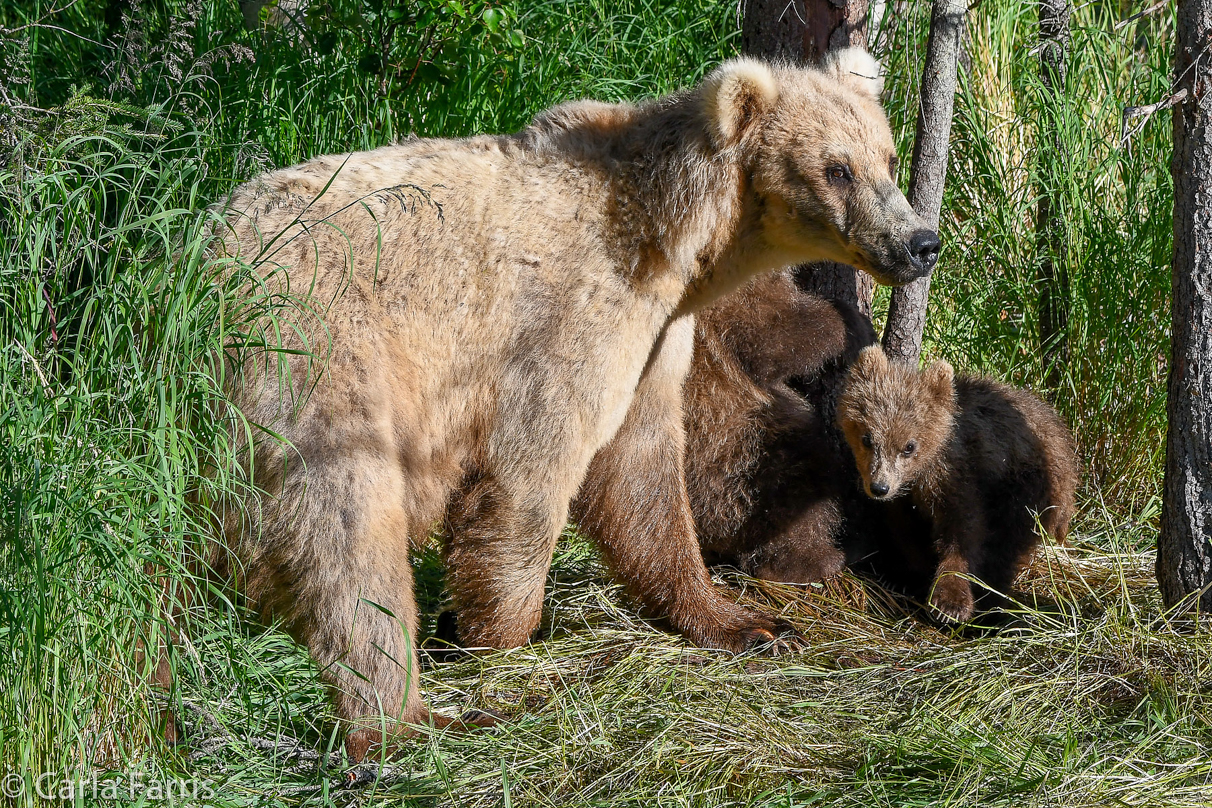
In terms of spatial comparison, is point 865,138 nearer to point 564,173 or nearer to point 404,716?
point 564,173

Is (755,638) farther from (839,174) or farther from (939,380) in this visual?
(839,174)

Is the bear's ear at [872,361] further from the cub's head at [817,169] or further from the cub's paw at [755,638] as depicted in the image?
the cub's paw at [755,638]

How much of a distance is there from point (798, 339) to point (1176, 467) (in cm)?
169

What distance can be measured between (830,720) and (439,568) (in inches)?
84.4

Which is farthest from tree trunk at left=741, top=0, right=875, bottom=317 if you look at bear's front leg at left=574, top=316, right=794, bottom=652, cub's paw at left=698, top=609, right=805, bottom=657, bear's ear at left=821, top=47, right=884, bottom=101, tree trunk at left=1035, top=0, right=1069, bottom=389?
cub's paw at left=698, top=609, right=805, bottom=657

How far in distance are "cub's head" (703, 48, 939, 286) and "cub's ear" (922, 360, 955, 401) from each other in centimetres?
94

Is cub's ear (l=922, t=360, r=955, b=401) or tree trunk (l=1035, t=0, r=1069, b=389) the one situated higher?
tree trunk (l=1035, t=0, r=1069, b=389)

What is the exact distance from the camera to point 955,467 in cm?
491

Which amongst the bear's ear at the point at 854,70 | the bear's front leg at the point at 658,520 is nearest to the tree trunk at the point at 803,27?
the bear's ear at the point at 854,70

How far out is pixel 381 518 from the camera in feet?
11.9

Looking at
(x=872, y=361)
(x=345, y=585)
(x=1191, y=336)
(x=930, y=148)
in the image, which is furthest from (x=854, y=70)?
(x=345, y=585)

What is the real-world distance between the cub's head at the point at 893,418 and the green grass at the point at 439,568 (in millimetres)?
594

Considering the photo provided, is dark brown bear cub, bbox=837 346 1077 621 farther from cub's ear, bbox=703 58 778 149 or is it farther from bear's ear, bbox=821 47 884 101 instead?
cub's ear, bbox=703 58 778 149

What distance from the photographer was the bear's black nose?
3.98m
